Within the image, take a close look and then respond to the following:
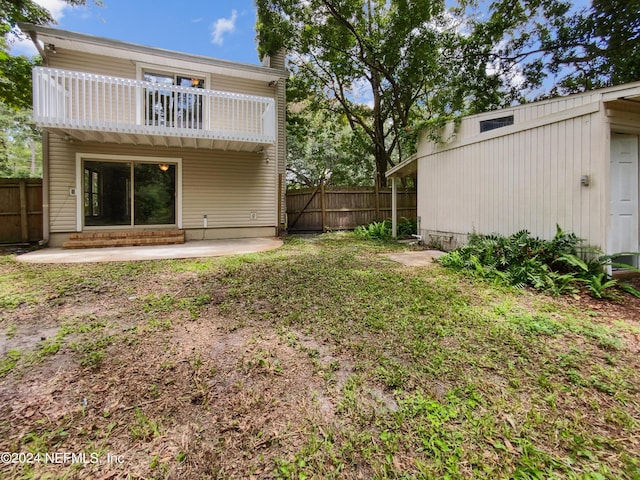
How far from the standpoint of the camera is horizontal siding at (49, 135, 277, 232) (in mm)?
7566

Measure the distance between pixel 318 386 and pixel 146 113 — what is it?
26.0 feet

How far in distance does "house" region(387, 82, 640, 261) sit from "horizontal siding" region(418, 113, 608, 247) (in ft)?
0.05

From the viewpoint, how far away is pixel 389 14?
12078 millimetres

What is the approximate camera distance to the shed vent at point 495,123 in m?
5.69

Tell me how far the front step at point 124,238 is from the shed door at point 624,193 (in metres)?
→ 8.69

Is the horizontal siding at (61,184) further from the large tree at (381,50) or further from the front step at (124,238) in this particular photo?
the large tree at (381,50)

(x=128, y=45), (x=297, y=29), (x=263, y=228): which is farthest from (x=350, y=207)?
(x=128, y=45)

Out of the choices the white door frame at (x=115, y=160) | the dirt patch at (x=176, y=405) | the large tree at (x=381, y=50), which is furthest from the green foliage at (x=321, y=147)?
the dirt patch at (x=176, y=405)

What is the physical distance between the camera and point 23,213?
312 inches

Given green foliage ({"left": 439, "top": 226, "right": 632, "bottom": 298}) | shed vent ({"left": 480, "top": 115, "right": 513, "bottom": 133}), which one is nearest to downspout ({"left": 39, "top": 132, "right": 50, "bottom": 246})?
green foliage ({"left": 439, "top": 226, "right": 632, "bottom": 298})

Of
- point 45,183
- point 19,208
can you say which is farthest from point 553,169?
point 19,208

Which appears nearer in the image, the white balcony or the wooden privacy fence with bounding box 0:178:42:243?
the white balcony

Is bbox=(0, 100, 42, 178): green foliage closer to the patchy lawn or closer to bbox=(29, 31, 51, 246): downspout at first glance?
bbox=(29, 31, 51, 246): downspout

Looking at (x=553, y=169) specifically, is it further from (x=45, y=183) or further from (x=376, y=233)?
(x=45, y=183)
